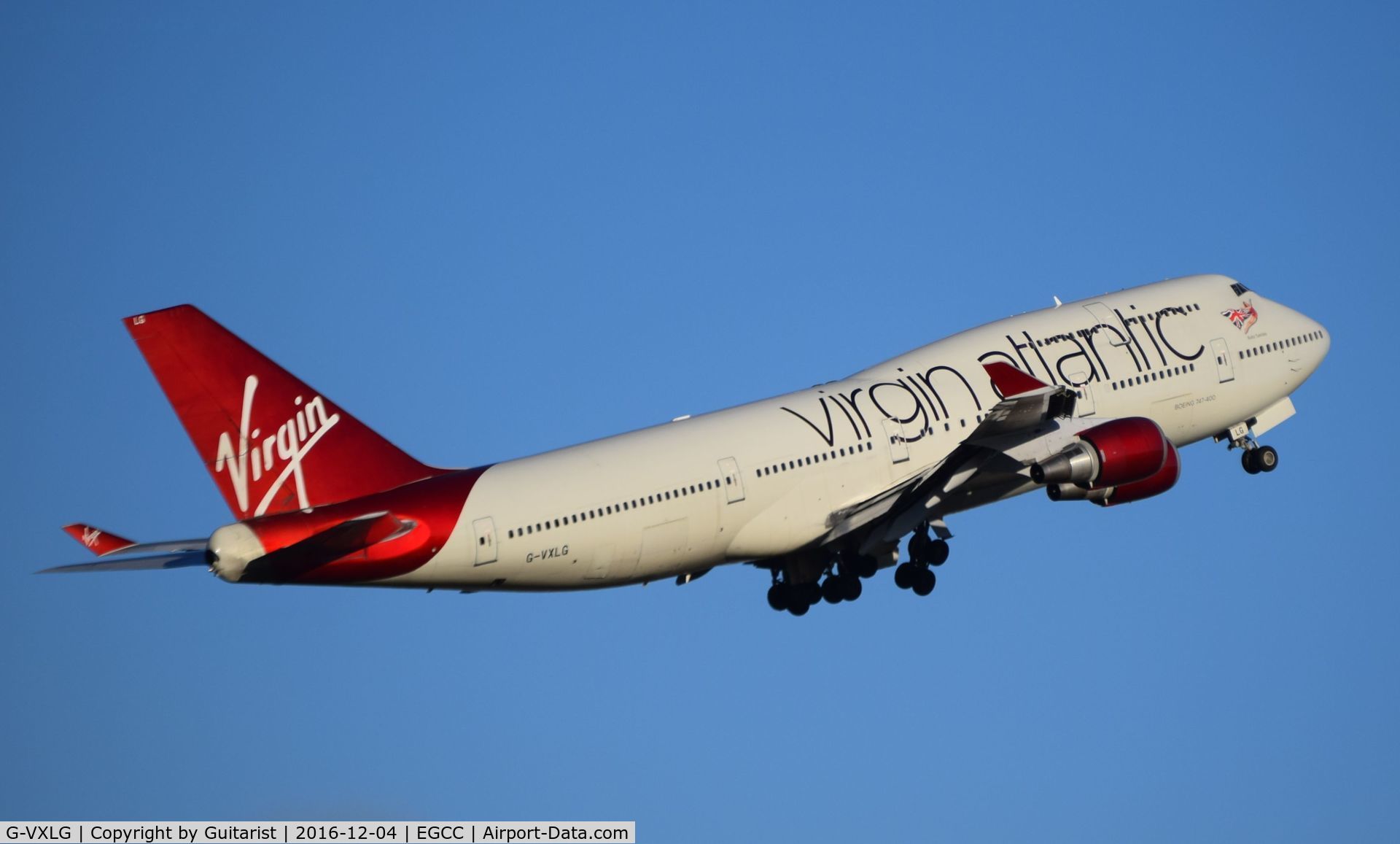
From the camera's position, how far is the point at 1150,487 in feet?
175

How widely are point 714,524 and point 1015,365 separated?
1021cm

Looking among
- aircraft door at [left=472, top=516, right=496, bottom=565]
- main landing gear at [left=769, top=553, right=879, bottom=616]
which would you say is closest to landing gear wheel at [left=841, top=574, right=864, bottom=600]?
main landing gear at [left=769, top=553, right=879, bottom=616]

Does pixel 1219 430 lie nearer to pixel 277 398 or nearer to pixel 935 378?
pixel 935 378

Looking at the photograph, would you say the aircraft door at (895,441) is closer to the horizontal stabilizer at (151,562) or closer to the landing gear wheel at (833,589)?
the landing gear wheel at (833,589)

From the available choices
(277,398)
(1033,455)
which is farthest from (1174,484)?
(277,398)

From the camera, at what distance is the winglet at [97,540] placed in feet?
160

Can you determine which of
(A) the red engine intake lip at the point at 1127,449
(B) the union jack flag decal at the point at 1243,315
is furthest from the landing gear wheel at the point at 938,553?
(B) the union jack flag decal at the point at 1243,315

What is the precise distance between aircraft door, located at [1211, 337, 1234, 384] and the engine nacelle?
7996 millimetres

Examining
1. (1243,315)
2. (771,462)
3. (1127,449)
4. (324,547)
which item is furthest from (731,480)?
(1243,315)

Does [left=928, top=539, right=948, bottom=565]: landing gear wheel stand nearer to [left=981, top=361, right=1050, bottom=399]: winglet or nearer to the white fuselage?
the white fuselage

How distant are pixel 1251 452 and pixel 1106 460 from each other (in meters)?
11.9

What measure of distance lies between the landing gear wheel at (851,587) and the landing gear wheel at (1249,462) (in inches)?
511

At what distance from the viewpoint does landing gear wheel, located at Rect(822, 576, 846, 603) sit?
5672cm

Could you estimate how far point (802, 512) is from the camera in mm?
53062
